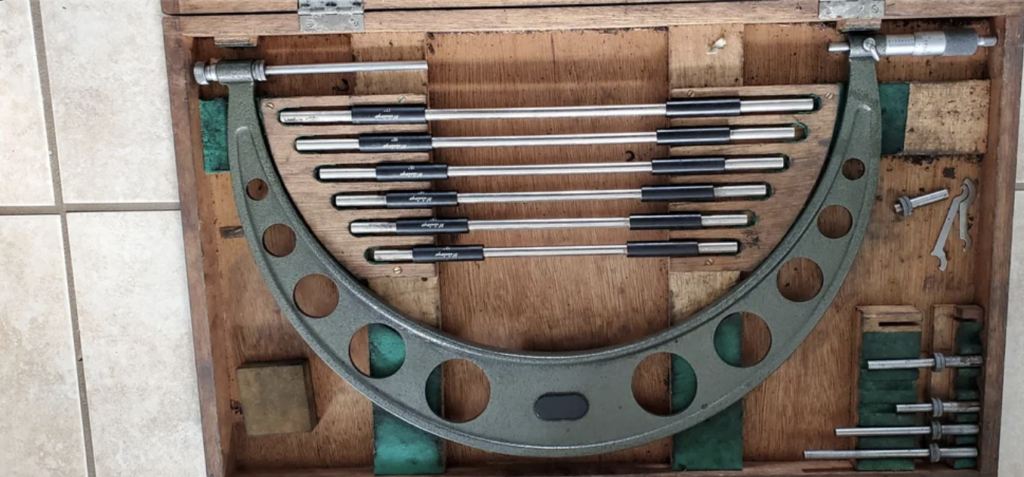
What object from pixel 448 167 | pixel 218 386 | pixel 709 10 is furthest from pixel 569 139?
pixel 218 386

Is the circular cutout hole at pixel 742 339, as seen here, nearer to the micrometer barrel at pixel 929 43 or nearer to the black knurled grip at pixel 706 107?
the black knurled grip at pixel 706 107

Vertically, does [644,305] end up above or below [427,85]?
below

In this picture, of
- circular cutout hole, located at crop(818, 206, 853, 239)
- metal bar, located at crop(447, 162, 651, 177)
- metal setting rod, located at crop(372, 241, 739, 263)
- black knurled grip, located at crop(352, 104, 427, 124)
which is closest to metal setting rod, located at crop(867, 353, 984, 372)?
circular cutout hole, located at crop(818, 206, 853, 239)

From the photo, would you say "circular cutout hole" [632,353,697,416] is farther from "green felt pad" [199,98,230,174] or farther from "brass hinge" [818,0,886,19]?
"green felt pad" [199,98,230,174]

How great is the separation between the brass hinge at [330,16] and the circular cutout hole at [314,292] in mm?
453

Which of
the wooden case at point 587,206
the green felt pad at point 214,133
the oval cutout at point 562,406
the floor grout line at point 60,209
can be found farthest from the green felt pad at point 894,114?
the floor grout line at point 60,209

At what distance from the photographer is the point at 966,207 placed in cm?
134

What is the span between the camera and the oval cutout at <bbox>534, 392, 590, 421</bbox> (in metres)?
1.33

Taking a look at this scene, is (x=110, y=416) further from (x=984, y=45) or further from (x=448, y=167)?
(x=984, y=45)

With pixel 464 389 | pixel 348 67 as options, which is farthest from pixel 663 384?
pixel 348 67

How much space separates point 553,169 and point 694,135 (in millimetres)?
249

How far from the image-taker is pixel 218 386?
138 centimetres

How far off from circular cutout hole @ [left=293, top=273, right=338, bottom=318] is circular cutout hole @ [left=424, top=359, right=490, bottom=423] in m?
0.25

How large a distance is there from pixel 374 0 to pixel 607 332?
28.8 inches
